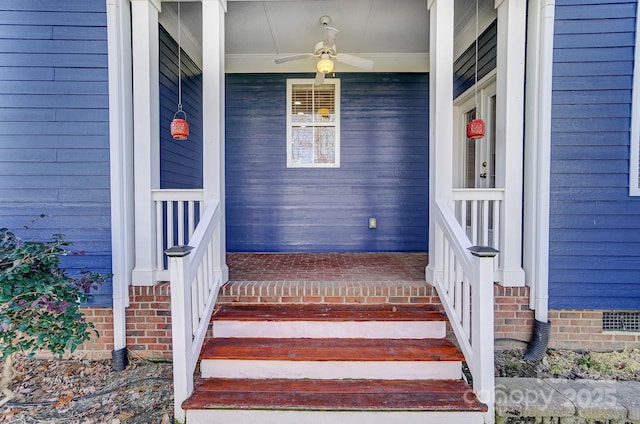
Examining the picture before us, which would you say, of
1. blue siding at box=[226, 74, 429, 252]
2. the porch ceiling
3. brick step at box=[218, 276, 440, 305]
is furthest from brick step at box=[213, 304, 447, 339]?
the porch ceiling

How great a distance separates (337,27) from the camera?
149 inches

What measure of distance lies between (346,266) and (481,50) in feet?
9.28

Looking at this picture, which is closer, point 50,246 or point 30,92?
point 50,246

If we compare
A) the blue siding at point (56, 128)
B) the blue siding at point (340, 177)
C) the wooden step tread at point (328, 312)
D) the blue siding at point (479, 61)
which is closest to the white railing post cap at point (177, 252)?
the wooden step tread at point (328, 312)

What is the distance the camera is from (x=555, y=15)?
2.62m

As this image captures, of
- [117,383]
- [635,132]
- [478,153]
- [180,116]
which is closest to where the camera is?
[117,383]

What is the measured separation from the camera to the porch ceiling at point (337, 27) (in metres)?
3.36

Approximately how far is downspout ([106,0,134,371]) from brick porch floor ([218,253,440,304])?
0.84 meters

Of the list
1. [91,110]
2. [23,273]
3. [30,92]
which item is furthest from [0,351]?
[30,92]

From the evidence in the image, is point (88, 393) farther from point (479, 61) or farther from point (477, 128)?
point (479, 61)

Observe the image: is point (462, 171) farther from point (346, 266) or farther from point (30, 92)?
point (30, 92)

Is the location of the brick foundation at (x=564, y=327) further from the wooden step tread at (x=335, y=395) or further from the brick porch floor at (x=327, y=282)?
the wooden step tread at (x=335, y=395)

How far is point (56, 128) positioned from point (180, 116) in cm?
142

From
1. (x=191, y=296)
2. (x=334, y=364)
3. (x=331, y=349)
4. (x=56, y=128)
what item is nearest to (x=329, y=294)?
(x=331, y=349)
